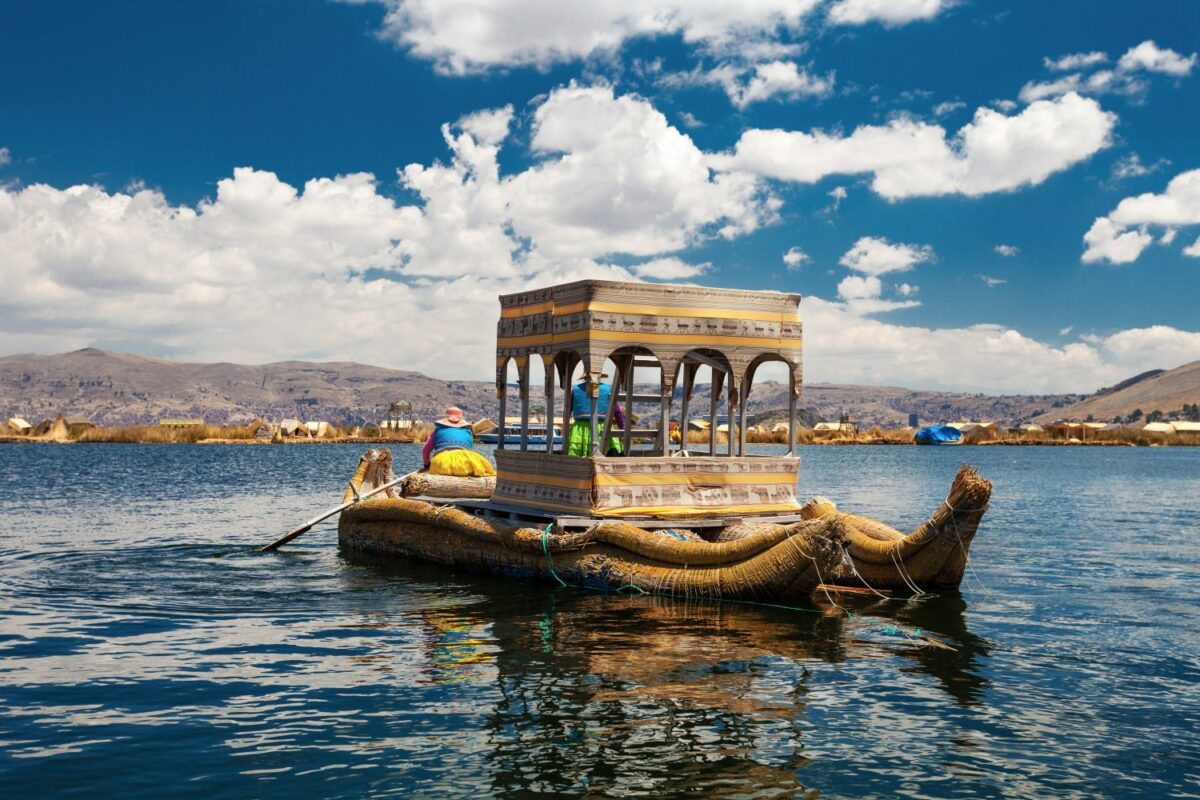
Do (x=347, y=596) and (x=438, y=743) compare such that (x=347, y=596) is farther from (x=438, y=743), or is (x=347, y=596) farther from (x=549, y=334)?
(x=438, y=743)

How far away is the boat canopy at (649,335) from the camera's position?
1644 cm

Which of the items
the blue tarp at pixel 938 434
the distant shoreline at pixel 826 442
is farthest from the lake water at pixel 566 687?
the blue tarp at pixel 938 434

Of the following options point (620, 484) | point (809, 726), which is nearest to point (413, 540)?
point (620, 484)

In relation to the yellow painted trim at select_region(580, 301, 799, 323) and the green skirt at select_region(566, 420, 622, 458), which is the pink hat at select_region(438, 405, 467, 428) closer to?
the green skirt at select_region(566, 420, 622, 458)

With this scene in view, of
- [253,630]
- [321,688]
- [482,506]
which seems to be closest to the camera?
[321,688]

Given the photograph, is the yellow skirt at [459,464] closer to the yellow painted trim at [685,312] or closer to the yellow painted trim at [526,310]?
the yellow painted trim at [526,310]

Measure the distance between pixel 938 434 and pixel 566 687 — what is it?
142 m

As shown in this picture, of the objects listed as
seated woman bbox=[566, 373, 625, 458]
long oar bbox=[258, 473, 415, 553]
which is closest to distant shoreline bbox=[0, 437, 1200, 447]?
long oar bbox=[258, 473, 415, 553]

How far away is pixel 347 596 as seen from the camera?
17.3 meters

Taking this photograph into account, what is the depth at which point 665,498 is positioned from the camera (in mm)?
17219

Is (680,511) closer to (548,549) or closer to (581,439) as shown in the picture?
(548,549)

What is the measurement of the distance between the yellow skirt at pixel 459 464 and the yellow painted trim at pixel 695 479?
645 cm

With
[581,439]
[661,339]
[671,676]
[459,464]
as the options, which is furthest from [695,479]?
[459,464]

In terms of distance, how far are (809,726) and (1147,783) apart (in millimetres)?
2851
